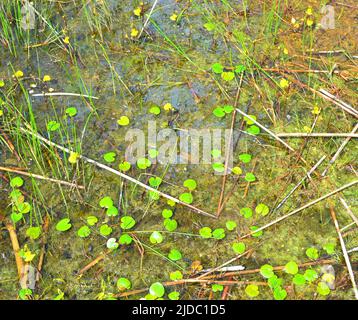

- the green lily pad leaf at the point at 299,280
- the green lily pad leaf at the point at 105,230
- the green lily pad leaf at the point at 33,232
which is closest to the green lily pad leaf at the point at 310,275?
the green lily pad leaf at the point at 299,280

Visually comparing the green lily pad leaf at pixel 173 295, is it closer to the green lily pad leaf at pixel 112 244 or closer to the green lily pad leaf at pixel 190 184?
the green lily pad leaf at pixel 112 244

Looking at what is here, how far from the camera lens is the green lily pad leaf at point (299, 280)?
184 centimetres

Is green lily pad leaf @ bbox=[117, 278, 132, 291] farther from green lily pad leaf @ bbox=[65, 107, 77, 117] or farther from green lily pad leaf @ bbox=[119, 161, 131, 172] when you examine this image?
green lily pad leaf @ bbox=[65, 107, 77, 117]

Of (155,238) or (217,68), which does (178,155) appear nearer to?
(155,238)

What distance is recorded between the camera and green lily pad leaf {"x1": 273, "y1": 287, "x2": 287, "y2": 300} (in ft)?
5.95

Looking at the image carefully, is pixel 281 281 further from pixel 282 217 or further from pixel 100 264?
pixel 100 264

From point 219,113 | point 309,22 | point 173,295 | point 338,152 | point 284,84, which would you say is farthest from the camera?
point 309,22

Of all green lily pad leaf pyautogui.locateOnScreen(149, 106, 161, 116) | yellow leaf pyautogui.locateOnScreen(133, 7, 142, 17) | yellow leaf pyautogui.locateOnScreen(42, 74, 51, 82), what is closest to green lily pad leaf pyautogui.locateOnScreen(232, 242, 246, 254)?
green lily pad leaf pyautogui.locateOnScreen(149, 106, 161, 116)

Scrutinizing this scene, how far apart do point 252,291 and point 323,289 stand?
0.29 m

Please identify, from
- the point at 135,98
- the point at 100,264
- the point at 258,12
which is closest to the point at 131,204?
the point at 100,264

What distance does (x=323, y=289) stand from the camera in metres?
1.82

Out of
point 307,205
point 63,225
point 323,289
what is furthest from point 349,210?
point 63,225
